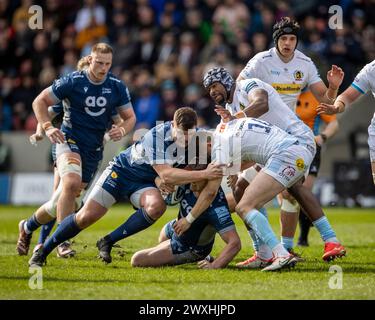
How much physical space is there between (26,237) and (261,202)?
3.26 m

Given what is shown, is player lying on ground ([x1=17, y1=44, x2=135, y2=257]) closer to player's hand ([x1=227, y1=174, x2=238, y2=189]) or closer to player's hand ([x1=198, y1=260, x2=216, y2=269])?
player's hand ([x1=227, y1=174, x2=238, y2=189])

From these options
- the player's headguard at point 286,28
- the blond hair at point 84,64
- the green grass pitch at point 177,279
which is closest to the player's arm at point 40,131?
the blond hair at point 84,64

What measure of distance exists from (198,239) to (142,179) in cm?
92

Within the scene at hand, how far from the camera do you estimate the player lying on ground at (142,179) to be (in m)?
8.61

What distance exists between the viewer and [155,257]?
9016 mm

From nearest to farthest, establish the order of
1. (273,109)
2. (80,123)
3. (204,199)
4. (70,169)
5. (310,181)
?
(204,199) < (273,109) < (70,169) < (80,123) < (310,181)

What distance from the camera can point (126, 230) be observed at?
29.7 feet

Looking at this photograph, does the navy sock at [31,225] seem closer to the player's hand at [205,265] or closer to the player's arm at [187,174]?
the player's arm at [187,174]

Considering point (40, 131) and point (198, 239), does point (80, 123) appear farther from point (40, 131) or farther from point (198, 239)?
point (198, 239)

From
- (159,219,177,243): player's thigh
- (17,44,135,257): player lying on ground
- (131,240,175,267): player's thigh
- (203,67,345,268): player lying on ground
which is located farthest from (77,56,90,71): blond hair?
(131,240,175,267): player's thigh

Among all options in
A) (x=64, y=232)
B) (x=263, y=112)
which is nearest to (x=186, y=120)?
(x=263, y=112)

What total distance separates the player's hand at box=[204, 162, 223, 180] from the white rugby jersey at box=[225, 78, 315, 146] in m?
0.95

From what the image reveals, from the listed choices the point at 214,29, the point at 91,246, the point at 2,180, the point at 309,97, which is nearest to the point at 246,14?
the point at 214,29

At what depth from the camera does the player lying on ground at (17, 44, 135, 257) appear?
1004cm
